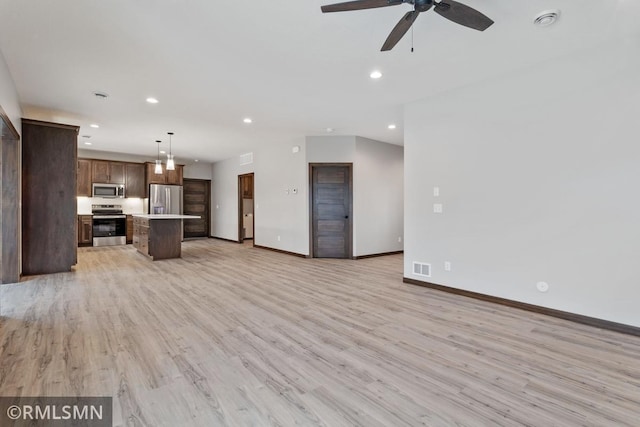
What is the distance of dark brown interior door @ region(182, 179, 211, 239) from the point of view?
1047cm

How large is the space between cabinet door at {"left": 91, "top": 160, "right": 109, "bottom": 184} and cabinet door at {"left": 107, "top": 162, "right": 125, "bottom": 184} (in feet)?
0.32

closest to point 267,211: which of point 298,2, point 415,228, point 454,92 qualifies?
point 415,228

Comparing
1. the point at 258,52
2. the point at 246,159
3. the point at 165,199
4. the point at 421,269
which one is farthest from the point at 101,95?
the point at 165,199

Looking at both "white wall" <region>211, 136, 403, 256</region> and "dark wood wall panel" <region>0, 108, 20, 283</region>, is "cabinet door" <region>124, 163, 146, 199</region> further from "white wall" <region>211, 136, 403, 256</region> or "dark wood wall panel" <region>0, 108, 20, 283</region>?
"dark wood wall panel" <region>0, 108, 20, 283</region>

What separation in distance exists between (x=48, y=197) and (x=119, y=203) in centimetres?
429

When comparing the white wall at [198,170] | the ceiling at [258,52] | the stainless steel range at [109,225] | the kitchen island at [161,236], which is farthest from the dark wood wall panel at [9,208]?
the white wall at [198,170]

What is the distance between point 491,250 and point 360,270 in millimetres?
2302

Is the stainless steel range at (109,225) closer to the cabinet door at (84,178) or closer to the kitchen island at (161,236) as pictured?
the cabinet door at (84,178)

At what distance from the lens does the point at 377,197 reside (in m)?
6.85

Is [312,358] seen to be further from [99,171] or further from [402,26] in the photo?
[99,171]

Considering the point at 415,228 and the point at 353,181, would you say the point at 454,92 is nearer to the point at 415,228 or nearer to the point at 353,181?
the point at 415,228

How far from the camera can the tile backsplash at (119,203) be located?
8484 millimetres

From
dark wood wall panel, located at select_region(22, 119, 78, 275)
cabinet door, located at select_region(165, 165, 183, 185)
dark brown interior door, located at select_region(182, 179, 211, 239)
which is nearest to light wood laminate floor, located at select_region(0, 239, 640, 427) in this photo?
dark wood wall panel, located at select_region(22, 119, 78, 275)

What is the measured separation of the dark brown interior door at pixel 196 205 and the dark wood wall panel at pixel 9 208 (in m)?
5.87
